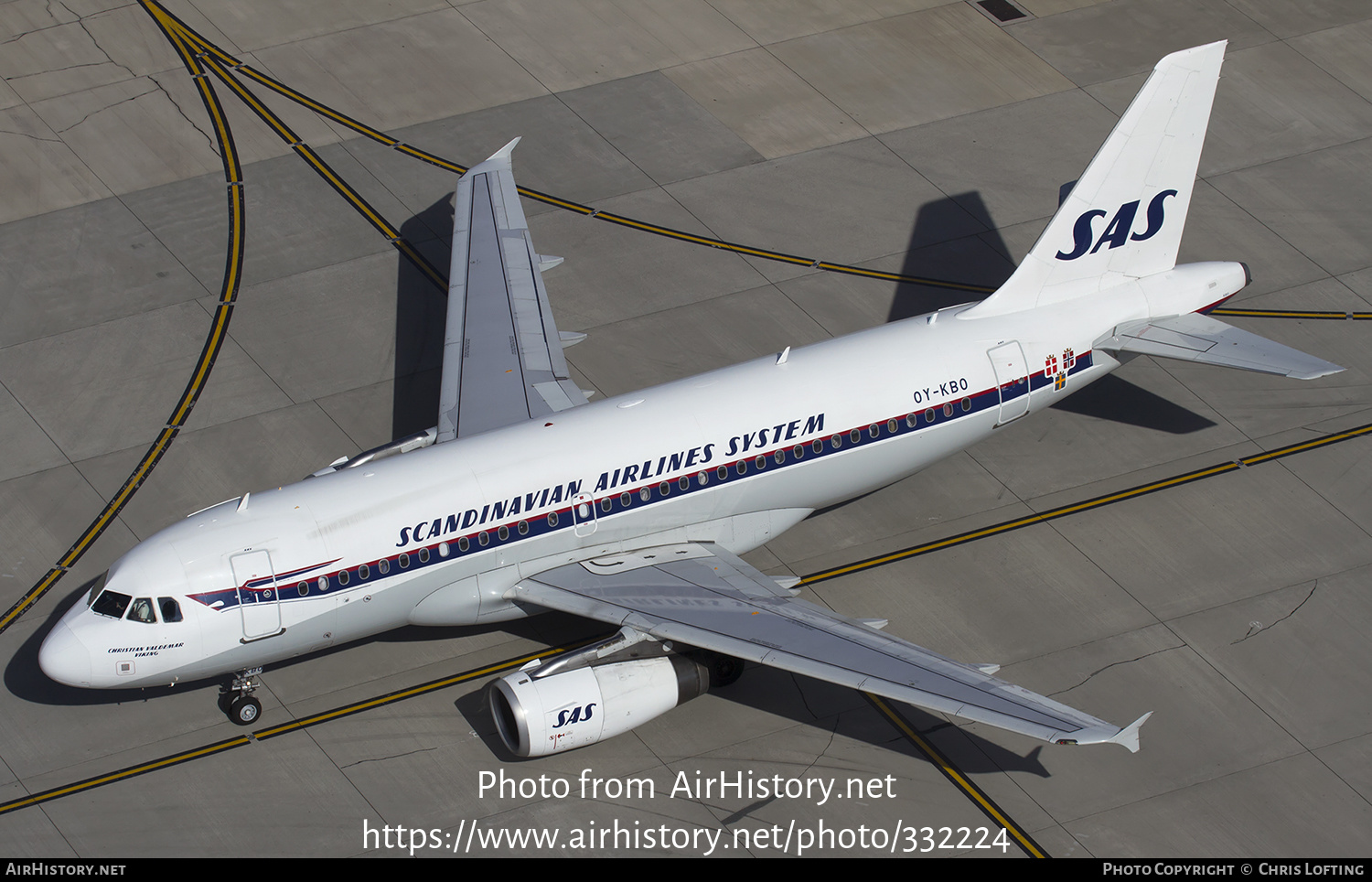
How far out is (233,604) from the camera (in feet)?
96.6

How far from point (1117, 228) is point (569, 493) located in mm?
14666

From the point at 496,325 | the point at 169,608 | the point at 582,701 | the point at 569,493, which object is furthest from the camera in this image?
the point at 496,325

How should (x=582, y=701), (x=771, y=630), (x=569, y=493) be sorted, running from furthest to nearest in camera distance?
(x=569, y=493)
(x=771, y=630)
(x=582, y=701)

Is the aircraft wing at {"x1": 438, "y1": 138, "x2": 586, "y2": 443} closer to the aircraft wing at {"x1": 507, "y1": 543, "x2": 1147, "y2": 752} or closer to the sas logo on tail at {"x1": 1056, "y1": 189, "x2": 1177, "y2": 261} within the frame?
the aircraft wing at {"x1": 507, "y1": 543, "x2": 1147, "y2": 752}

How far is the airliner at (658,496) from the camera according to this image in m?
29.5

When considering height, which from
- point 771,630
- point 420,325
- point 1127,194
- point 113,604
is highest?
point 1127,194

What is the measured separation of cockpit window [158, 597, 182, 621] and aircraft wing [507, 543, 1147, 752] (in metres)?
6.67

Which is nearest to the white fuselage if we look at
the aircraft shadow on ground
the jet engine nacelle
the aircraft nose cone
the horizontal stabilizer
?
the aircraft nose cone

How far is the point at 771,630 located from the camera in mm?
30375

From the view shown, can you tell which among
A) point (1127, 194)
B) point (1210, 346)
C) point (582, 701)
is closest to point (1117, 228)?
point (1127, 194)

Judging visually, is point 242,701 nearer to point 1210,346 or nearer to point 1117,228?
point 1117,228

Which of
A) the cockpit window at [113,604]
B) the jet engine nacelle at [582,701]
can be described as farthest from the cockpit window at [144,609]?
the jet engine nacelle at [582,701]

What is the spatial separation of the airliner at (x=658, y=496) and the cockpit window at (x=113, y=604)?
6cm
